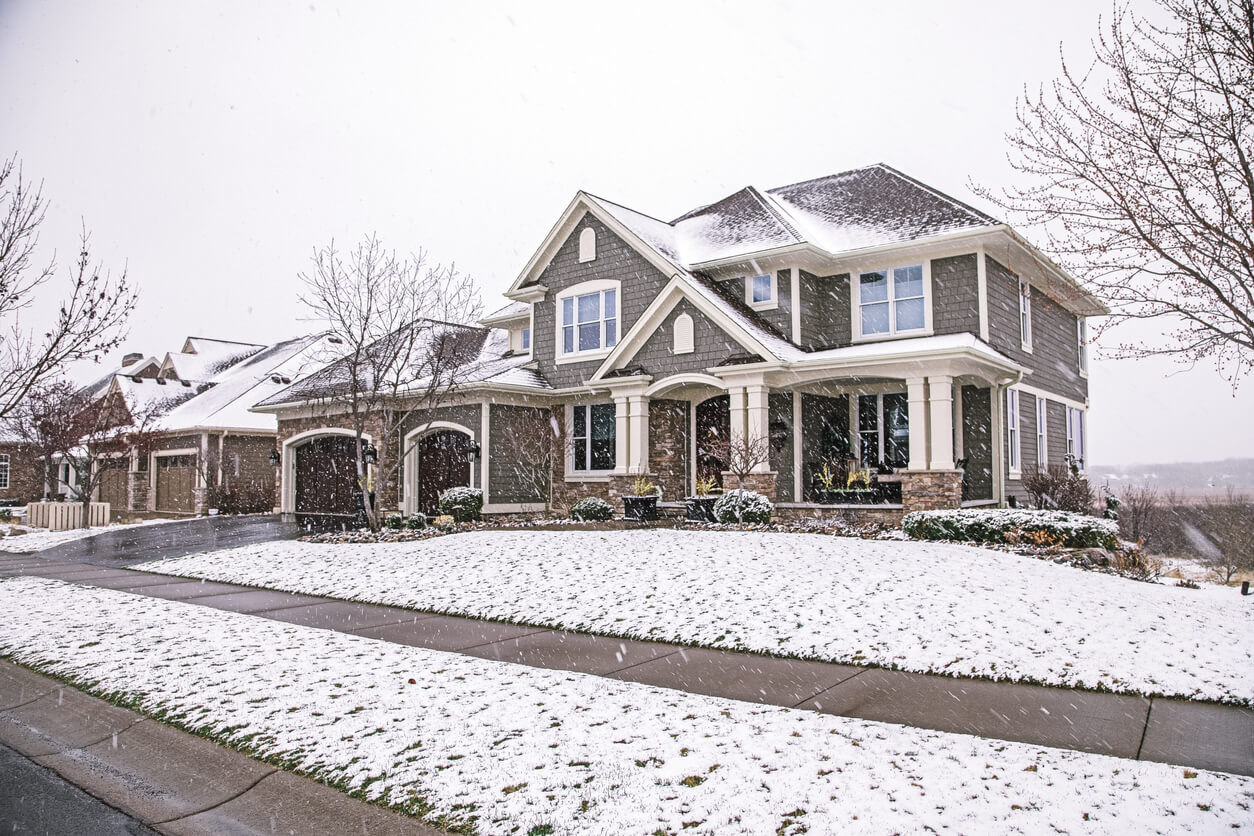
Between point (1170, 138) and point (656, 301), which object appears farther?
point (656, 301)

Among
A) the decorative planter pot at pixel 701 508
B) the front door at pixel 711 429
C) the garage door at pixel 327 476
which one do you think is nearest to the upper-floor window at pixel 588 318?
the front door at pixel 711 429

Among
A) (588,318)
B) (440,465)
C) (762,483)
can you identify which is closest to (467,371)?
(440,465)

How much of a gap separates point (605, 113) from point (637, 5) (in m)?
132

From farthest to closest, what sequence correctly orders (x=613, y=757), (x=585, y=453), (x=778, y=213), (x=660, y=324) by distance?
(x=585, y=453)
(x=778, y=213)
(x=660, y=324)
(x=613, y=757)

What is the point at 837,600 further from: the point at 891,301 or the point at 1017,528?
the point at 891,301

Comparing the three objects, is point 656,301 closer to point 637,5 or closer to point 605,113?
point 637,5

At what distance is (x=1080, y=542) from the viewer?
40.8ft

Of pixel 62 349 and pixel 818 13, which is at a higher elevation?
pixel 818 13

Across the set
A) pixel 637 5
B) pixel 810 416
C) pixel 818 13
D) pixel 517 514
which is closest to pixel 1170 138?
pixel 810 416

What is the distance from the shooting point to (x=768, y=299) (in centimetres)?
1917

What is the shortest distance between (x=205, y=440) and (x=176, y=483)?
9.30 feet

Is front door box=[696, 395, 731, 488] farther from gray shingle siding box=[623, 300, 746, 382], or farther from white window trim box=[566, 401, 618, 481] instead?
white window trim box=[566, 401, 618, 481]

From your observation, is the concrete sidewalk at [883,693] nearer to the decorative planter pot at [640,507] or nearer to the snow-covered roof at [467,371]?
the decorative planter pot at [640,507]

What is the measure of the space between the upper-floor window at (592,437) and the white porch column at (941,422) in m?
8.09
